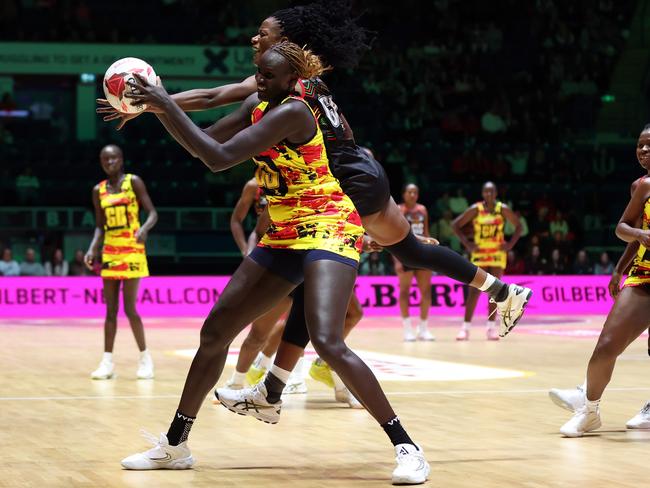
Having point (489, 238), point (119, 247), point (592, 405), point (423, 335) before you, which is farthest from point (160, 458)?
point (489, 238)

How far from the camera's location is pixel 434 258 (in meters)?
7.10

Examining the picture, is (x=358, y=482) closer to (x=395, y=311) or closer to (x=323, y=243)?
(x=323, y=243)

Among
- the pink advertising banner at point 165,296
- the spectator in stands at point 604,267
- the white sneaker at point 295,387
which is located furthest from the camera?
the spectator in stands at point 604,267

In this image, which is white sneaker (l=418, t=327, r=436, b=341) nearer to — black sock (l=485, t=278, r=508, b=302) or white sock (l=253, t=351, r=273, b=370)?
white sock (l=253, t=351, r=273, b=370)

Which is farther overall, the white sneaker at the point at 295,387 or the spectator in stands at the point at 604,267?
the spectator in stands at the point at 604,267

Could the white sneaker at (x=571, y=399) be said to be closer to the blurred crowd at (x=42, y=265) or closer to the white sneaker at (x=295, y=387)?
the white sneaker at (x=295, y=387)

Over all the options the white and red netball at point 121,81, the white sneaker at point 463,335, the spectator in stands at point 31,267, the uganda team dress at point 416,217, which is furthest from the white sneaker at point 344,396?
the spectator in stands at point 31,267

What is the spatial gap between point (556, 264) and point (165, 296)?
25.1 ft

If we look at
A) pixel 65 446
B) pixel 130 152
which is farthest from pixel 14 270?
pixel 65 446

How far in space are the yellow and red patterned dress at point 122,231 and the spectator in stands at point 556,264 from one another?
41.1ft

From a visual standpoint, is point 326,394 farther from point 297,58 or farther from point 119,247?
point 297,58

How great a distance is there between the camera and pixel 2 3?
85.9 feet

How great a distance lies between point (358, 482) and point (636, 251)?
2.80 m

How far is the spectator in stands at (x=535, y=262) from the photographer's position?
22.1 meters
